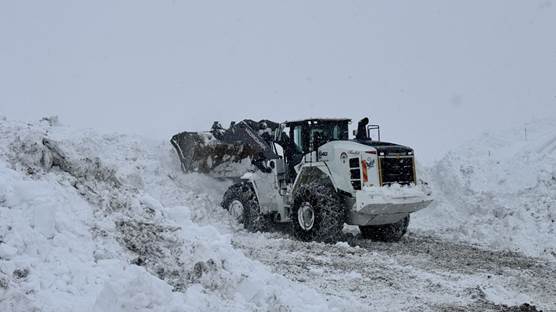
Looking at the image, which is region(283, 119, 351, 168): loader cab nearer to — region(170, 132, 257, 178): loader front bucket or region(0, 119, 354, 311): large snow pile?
region(170, 132, 257, 178): loader front bucket

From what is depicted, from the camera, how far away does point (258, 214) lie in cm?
1228

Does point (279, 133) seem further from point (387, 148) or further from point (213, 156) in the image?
point (387, 148)

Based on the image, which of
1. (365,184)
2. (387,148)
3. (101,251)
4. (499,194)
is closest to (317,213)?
(365,184)

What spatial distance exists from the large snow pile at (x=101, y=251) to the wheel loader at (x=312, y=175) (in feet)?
12.1

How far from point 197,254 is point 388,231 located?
246 inches

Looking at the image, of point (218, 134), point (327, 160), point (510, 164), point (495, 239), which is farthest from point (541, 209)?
point (218, 134)

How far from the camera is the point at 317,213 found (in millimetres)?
10719

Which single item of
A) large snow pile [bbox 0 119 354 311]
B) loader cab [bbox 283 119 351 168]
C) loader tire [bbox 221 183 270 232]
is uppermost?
loader cab [bbox 283 119 351 168]

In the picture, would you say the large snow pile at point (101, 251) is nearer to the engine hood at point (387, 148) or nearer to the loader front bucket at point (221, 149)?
the engine hood at point (387, 148)

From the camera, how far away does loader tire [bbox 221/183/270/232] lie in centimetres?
1227

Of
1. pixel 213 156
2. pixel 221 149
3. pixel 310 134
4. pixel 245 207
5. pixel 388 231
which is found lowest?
pixel 388 231

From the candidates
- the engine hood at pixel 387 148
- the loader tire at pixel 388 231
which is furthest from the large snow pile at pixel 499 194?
the engine hood at pixel 387 148

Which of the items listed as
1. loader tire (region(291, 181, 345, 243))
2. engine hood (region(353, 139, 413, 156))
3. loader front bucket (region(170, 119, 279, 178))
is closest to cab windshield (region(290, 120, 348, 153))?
engine hood (region(353, 139, 413, 156))

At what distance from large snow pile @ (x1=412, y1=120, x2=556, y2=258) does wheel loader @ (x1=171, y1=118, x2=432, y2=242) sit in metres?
2.02
